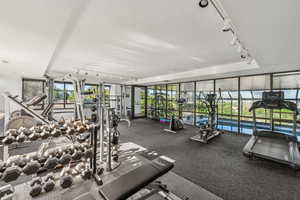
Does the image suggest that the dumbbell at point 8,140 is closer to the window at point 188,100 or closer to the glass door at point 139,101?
the window at point 188,100

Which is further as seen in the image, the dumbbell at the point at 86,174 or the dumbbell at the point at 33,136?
the dumbbell at the point at 86,174

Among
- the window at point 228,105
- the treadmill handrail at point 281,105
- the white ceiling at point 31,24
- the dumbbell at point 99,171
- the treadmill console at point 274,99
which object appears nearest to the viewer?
the white ceiling at point 31,24

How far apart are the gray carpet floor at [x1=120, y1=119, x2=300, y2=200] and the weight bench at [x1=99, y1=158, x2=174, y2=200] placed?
105cm

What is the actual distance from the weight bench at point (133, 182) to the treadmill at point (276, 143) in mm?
2695

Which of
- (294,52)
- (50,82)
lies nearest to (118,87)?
(50,82)

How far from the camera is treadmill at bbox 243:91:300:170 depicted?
107 inches

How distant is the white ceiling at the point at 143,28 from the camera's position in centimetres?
143

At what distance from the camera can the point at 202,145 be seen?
151 inches

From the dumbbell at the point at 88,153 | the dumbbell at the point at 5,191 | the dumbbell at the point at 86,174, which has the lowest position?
the dumbbell at the point at 5,191

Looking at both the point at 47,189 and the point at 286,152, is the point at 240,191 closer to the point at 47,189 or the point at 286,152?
the point at 286,152

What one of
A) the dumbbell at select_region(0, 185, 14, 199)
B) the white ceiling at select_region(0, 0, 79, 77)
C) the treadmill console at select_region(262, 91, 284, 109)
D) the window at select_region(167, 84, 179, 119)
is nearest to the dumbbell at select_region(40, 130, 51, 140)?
the dumbbell at select_region(0, 185, 14, 199)

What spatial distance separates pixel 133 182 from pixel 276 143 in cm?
421

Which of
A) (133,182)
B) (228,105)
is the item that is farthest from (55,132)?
(228,105)

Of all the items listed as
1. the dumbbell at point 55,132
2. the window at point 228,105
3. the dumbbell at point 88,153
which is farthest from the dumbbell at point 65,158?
the window at point 228,105
